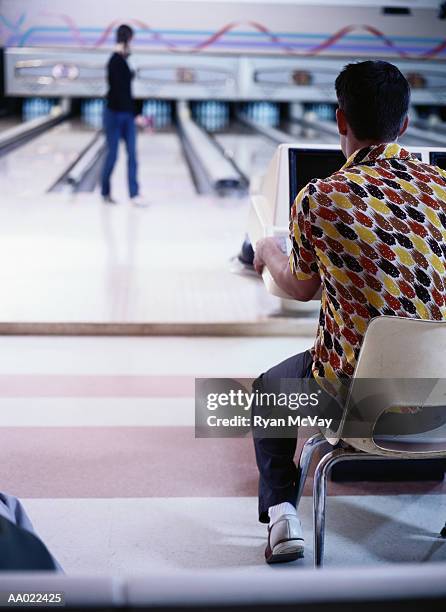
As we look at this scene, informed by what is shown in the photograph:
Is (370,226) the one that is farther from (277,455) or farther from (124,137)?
(124,137)

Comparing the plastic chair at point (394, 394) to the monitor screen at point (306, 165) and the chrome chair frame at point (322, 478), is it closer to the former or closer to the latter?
the chrome chair frame at point (322, 478)

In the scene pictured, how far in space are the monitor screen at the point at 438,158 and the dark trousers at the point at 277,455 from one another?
37.0 inches

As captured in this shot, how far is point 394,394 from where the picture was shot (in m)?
1.52

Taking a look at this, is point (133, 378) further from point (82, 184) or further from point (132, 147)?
point (82, 184)

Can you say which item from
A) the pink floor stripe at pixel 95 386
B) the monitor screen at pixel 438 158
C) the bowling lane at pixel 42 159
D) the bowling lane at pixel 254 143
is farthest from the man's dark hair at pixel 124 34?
the monitor screen at pixel 438 158

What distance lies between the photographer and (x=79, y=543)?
188 centimetres

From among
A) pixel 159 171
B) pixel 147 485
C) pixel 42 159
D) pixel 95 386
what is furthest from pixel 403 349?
pixel 42 159

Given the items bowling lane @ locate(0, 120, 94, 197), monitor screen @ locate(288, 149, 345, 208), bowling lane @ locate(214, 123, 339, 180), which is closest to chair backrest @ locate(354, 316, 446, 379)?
monitor screen @ locate(288, 149, 345, 208)

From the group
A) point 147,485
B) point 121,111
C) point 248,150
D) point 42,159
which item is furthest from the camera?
point 248,150

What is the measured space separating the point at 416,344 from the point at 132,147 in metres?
4.85

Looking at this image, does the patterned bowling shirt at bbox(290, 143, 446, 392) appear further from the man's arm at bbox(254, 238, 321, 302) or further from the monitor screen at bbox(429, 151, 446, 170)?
the monitor screen at bbox(429, 151, 446, 170)

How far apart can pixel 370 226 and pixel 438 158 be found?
3.67 ft

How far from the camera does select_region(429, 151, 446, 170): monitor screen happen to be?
248 centimetres

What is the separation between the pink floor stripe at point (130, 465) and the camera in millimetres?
2164
